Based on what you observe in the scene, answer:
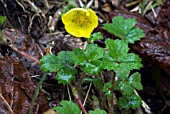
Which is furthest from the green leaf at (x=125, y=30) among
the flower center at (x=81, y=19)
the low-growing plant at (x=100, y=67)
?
the flower center at (x=81, y=19)

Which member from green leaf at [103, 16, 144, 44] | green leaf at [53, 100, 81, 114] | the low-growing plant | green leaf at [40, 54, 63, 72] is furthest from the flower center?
green leaf at [53, 100, 81, 114]

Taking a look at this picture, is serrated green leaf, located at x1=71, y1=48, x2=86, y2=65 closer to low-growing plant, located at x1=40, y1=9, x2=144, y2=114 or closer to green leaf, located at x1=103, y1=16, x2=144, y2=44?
low-growing plant, located at x1=40, y1=9, x2=144, y2=114

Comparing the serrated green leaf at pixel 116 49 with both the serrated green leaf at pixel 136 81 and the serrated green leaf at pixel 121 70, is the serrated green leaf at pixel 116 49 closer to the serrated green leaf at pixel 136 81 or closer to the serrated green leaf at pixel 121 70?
the serrated green leaf at pixel 121 70

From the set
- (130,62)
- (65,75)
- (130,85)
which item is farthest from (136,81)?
(65,75)

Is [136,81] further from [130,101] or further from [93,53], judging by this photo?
[93,53]

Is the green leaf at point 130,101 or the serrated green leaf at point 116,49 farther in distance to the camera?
the green leaf at point 130,101

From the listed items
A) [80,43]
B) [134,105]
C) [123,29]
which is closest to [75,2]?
[80,43]
